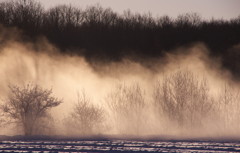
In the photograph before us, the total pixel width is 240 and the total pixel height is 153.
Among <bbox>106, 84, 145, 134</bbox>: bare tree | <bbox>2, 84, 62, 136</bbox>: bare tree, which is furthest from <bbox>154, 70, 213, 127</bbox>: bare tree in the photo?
<bbox>2, 84, 62, 136</bbox>: bare tree

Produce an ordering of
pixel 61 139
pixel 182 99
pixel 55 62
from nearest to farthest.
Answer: pixel 61 139 → pixel 182 99 → pixel 55 62

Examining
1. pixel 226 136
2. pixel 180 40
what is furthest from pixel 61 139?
pixel 180 40

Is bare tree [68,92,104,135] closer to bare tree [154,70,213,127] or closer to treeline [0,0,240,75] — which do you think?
bare tree [154,70,213,127]

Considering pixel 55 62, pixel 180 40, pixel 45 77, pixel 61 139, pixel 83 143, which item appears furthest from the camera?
pixel 180 40

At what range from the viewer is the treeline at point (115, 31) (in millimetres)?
79812

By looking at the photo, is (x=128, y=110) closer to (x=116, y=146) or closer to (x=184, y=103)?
(x=184, y=103)

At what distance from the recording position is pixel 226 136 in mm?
32750

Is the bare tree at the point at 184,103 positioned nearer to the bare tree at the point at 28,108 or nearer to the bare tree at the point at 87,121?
the bare tree at the point at 87,121

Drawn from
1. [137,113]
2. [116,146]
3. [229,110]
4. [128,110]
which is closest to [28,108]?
[128,110]

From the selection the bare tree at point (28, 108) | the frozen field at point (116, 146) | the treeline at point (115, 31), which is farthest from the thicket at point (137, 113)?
the treeline at point (115, 31)

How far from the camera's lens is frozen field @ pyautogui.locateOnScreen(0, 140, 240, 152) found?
2720 centimetres

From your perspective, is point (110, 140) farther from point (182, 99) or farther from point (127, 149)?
point (182, 99)

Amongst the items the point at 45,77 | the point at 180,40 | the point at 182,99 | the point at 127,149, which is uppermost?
the point at 180,40

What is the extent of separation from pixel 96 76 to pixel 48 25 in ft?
94.3
